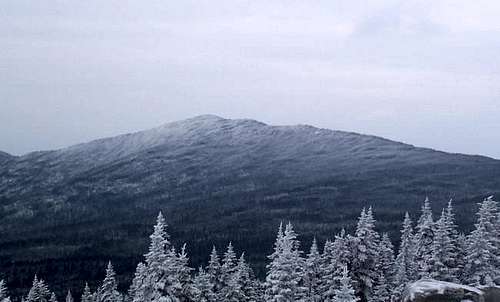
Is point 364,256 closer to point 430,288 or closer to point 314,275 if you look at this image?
point 314,275

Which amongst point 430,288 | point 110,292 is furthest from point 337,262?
point 110,292

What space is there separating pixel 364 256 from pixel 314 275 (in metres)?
6.69

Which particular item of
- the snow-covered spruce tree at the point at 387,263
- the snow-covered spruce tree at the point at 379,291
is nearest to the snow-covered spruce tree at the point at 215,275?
the snow-covered spruce tree at the point at 379,291

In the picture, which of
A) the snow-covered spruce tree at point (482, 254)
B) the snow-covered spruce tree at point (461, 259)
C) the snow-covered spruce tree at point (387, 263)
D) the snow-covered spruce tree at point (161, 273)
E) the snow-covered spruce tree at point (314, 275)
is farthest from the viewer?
the snow-covered spruce tree at point (387, 263)

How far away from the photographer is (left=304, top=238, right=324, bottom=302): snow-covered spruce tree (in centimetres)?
4666

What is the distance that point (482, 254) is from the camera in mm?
45000

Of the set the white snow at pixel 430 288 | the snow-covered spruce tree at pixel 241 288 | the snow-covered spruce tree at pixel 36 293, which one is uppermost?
the white snow at pixel 430 288

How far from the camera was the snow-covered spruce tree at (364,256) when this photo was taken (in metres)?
44.0

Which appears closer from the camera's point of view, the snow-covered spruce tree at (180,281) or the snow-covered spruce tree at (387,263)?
the snow-covered spruce tree at (180,281)

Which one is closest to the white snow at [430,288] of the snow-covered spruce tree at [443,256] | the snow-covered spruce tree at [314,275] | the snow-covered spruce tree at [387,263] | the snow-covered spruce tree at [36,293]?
the snow-covered spruce tree at [443,256]

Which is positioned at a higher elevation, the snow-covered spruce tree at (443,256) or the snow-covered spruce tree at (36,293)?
the snow-covered spruce tree at (443,256)

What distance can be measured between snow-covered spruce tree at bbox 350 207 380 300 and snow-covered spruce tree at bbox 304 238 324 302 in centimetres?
358

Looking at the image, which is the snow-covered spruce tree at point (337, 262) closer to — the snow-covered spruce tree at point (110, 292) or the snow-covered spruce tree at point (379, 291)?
the snow-covered spruce tree at point (379, 291)

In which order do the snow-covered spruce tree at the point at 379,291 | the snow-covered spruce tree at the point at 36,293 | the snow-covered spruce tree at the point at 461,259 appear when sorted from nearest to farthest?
the snow-covered spruce tree at the point at 379,291
the snow-covered spruce tree at the point at 461,259
the snow-covered spruce tree at the point at 36,293
